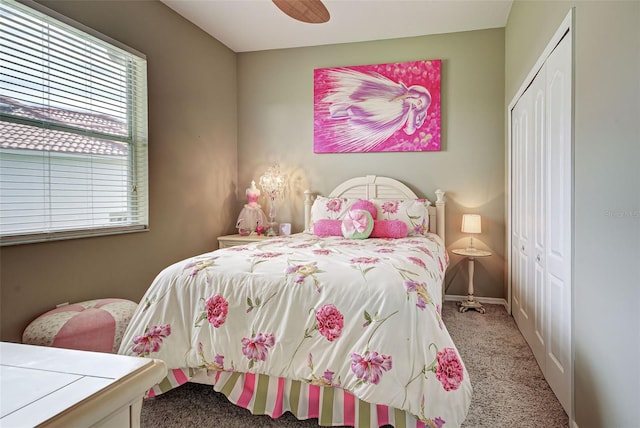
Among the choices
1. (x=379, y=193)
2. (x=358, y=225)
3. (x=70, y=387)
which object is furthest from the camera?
(x=379, y=193)

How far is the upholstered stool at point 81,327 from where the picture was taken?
200 cm

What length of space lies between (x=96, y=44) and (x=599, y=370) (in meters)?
3.50

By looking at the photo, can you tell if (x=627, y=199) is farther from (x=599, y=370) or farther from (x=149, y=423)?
(x=149, y=423)

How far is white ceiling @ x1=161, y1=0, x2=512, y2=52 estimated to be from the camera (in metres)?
3.27

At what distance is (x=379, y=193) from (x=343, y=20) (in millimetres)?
1794

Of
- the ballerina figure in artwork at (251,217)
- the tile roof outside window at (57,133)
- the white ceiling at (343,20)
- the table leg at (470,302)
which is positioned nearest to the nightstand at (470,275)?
the table leg at (470,302)

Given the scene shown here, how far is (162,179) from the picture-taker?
3.25m

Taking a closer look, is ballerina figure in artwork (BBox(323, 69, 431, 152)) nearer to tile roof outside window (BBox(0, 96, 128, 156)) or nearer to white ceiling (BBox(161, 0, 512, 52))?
white ceiling (BBox(161, 0, 512, 52))

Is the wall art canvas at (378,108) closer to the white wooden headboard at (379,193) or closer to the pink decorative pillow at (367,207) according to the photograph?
the white wooden headboard at (379,193)

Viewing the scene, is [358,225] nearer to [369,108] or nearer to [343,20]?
[369,108]

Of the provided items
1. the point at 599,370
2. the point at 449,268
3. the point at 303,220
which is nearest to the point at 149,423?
the point at 599,370

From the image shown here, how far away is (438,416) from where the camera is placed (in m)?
1.41

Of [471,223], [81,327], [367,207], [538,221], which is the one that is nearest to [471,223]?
[471,223]

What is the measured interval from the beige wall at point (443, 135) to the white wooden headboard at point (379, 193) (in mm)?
123
